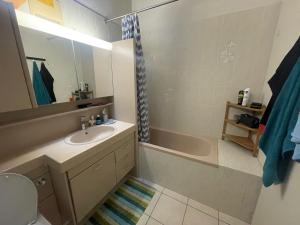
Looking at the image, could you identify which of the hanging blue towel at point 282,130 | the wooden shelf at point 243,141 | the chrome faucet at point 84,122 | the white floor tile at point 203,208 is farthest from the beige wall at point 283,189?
the chrome faucet at point 84,122

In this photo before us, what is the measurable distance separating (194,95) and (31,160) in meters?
1.92

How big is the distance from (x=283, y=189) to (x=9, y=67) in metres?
1.96

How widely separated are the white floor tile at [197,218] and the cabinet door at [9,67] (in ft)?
5.83

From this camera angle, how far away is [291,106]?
72 cm

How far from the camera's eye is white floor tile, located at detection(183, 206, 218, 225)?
133cm

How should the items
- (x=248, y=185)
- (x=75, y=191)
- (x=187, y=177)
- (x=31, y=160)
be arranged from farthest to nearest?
(x=187, y=177) → (x=248, y=185) → (x=75, y=191) → (x=31, y=160)

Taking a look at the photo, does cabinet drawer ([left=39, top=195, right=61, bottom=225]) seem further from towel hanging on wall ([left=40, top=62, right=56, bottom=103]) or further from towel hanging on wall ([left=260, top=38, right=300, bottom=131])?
towel hanging on wall ([left=260, top=38, right=300, bottom=131])

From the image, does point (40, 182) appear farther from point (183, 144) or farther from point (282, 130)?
point (183, 144)

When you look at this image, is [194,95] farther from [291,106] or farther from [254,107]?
[291,106]

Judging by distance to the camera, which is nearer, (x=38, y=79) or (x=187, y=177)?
(x=38, y=79)

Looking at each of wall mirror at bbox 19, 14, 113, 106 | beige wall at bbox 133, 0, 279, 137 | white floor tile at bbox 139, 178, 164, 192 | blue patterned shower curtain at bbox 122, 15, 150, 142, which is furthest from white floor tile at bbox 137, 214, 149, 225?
wall mirror at bbox 19, 14, 113, 106

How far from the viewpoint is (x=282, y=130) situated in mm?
754

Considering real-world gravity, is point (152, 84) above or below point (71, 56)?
below

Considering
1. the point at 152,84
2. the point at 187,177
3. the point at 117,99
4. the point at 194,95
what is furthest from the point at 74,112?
the point at 194,95
